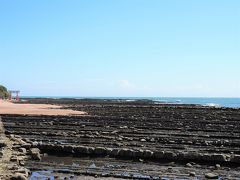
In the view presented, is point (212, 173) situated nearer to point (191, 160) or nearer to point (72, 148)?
point (191, 160)

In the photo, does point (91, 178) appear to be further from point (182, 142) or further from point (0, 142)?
point (182, 142)

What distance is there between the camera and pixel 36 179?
49.6 ft

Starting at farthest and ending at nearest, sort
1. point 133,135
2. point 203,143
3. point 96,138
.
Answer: point 133,135, point 96,138, point 203,143

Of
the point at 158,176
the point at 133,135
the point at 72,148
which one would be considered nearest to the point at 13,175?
the point at 158,176

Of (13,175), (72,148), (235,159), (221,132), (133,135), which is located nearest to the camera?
(13,175)

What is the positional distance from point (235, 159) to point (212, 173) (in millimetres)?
3062

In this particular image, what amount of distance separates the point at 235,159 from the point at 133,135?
10.9 meters

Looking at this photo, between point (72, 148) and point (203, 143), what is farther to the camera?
point (203, 143)

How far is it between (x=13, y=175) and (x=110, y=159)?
19.3ft

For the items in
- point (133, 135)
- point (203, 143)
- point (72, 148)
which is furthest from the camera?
point (133, 135)

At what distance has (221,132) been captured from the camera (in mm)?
32594

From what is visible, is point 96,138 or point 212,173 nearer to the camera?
point 212,173

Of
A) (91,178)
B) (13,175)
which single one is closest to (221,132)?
(91,178)

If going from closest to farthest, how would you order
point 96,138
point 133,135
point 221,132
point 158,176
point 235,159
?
1. point 158,176
2. point 235,159
3. point 96,138
4. point 133,135
5. point 221,132
